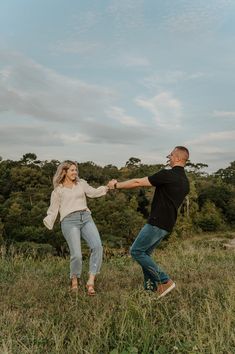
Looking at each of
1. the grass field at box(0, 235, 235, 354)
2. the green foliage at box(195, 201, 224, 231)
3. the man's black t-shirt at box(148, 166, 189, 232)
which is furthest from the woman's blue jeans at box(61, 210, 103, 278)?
the green foliage at box(195, 201, 224, 231)

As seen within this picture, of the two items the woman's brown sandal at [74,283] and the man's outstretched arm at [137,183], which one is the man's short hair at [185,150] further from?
the woman's brown sandal at [74,283]

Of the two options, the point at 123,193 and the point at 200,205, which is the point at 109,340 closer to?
the point at 123,193

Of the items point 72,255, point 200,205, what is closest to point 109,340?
point 72,255

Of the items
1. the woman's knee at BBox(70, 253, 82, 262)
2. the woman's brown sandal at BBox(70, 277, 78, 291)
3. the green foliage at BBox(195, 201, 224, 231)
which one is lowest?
the green foliage at BBox(195, 201, 224, 231)

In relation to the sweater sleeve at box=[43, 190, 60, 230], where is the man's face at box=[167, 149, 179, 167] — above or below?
above

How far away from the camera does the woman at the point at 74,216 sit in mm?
6141

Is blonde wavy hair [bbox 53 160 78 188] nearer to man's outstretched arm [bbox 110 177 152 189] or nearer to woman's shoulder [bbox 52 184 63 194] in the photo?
woman's shoulder [bbox 52 184 63 194]

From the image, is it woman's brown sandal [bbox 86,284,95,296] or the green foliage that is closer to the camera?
woman's brown sandal [bbox 86,284,95,296]

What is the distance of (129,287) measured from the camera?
19.1 feet

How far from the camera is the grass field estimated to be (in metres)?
3.71

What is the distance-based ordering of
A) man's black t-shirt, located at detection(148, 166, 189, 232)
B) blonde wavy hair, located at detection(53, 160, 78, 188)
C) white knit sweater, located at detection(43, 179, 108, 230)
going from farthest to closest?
1. blonde wavy hair, located at detection(53, 160, 78, 188)
2. white knit sweater, located at detection(43, 179, 108, 230)
3. man's black t-shirt, located at detection(148, 166, 189, 232)

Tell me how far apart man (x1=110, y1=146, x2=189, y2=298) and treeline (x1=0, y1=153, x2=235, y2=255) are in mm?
31828

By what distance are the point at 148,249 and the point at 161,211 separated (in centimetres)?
52

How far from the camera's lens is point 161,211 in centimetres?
555
